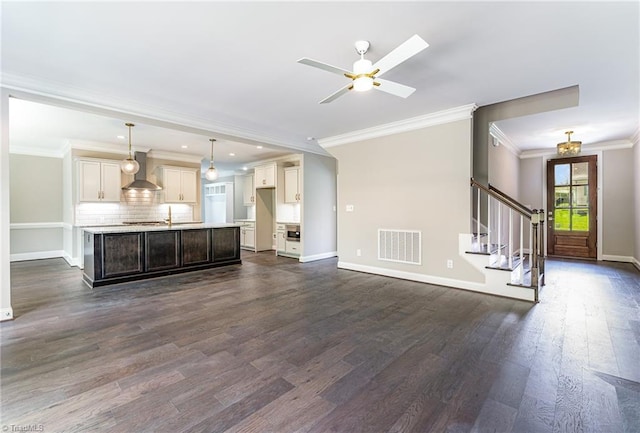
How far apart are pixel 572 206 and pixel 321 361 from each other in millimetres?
7829

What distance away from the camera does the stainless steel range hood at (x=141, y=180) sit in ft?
21.1

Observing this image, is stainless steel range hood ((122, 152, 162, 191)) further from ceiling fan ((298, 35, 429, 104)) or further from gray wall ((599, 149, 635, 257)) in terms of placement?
gray wall ((599, 149, 635, 257))

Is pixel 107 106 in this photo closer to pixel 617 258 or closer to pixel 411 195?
pixel 411 195

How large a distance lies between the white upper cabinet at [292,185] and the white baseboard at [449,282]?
244 centimetres

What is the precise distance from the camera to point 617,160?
654cm

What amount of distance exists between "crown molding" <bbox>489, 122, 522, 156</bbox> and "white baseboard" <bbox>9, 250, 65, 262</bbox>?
10.0m

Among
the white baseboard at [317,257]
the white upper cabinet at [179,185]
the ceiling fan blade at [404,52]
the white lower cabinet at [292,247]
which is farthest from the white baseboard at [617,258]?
the white upper cabinet at [179,185]

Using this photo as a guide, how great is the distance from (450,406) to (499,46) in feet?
9.70

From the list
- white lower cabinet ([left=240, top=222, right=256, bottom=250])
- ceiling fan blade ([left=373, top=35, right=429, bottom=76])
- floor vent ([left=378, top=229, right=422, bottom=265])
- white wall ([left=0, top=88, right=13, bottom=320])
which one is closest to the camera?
ceiling fan blade ([left=373, top=35, right=429, bottom=76])

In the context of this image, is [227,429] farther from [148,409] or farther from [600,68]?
[600,68]

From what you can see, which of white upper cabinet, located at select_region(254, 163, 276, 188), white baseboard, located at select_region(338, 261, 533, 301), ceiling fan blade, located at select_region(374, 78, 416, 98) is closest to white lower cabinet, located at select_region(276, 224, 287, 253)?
white upper cabinet, located at select_region(254, 163, 276, 188)

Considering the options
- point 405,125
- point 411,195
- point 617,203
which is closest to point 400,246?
point 411,195

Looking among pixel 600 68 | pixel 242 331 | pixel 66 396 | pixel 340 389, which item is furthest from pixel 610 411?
pixel 66 396

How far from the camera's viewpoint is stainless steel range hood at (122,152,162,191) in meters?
6.42
